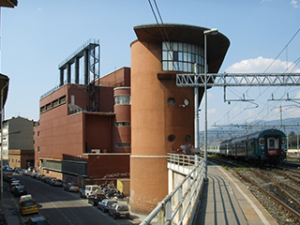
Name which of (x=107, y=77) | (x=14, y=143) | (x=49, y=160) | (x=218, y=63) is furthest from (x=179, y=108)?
(x=14, y=143)

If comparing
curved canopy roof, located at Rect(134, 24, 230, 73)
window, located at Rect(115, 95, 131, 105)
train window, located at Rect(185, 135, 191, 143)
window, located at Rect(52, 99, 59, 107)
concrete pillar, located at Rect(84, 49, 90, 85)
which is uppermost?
concrete pillar, located at Rect(84, 49, 90, 85)

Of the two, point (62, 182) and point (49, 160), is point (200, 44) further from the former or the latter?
point (49, 160)

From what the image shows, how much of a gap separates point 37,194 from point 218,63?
2602 cm

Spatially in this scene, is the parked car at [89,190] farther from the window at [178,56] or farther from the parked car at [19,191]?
the window at [178,56]

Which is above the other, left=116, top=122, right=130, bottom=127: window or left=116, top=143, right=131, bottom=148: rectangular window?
left=116, top=122, right=130, bottom=127: window

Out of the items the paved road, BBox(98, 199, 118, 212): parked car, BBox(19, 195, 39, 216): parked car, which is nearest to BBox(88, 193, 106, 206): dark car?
the paved road

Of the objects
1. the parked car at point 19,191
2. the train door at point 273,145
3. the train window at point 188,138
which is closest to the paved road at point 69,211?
the parked car at point 19,191

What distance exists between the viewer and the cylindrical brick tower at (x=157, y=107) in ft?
78.2

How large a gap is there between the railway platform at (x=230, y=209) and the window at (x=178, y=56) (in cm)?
1389

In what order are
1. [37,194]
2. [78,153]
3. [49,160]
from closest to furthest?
[37,194] < [78,153] < [49,160]

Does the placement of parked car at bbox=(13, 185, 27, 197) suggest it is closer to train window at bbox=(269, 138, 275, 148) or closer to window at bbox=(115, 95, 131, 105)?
window at bbox=(115, 95, 131, 105)

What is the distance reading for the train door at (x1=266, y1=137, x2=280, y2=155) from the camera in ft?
79.2

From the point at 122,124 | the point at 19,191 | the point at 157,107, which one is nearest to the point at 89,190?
the point at 19,191

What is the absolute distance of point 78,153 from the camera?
39.0 m
